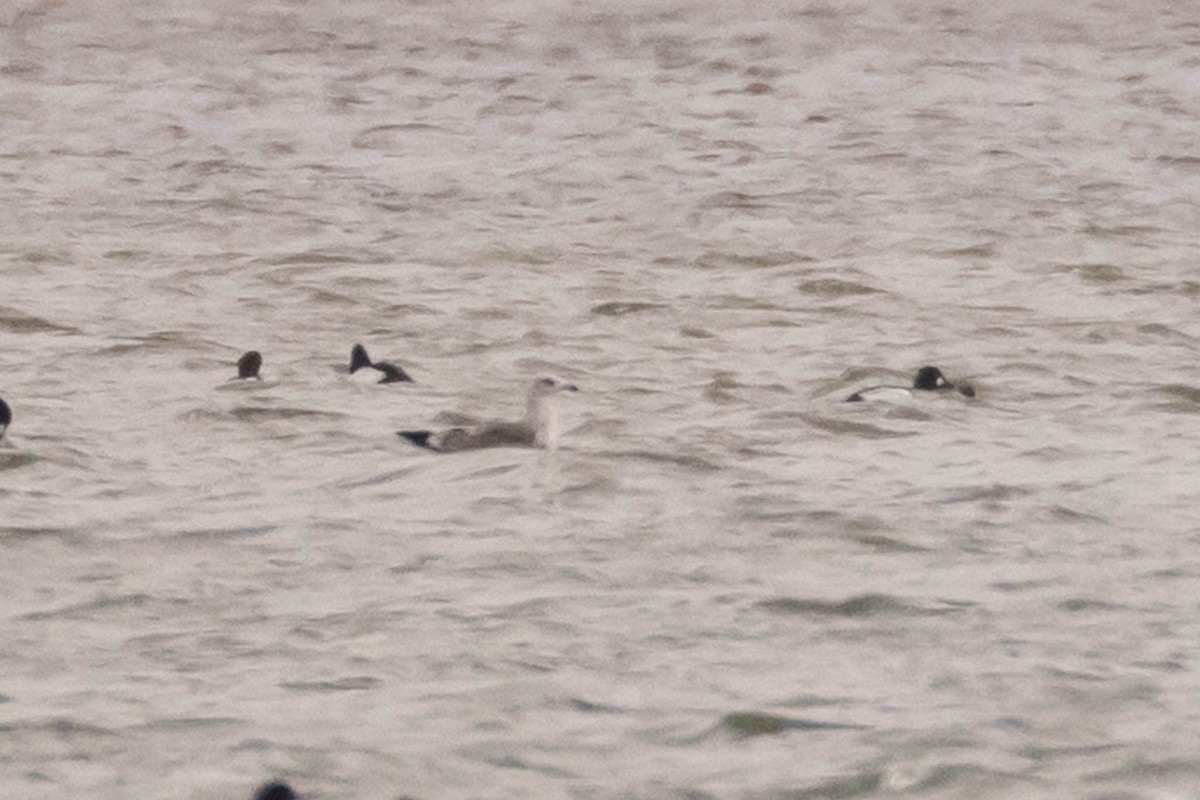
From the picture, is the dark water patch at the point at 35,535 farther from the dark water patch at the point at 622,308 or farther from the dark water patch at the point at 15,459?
the dark water patch at the point at 622,308

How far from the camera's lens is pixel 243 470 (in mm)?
12242

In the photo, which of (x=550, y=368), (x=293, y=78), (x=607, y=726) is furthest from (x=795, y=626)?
(x=293, y=78)

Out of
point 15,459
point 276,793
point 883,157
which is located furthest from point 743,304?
point 276,793

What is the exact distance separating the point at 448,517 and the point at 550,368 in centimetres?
357

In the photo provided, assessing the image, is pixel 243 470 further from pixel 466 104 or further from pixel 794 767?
pixel 466 104

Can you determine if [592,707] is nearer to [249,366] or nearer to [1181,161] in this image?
[249,366]

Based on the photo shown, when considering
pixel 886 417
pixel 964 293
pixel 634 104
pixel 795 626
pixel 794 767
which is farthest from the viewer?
pixel 634 104

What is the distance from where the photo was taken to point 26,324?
15.9 m

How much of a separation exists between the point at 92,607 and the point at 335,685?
4.94 feet

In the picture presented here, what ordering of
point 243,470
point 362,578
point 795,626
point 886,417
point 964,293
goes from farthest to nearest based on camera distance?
point 964,293
point 886,417
point 243,470
point 362,578
point 795,626

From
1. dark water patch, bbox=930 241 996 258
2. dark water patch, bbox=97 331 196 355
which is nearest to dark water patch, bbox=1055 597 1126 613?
dark water patch, bbox=97 331 196 355

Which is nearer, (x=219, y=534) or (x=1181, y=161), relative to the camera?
(x=219, y=534)

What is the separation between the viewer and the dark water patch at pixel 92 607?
988 cm

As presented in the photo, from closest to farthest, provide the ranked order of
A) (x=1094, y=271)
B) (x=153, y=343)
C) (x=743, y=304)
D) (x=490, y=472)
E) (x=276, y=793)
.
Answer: (x=276, y=793)
(x=490, y=472)
(x=153, y=343)
(x=743, y=304)
(x=1094, y=271)
